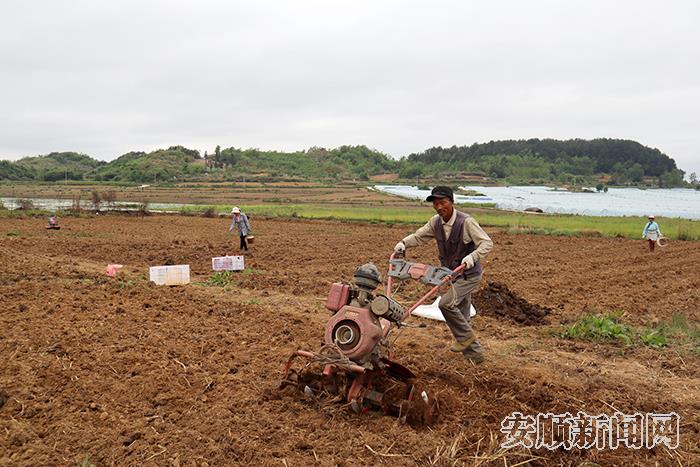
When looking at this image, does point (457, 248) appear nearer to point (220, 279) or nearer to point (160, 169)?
point (220, 279)

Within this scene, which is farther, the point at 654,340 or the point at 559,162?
the point at 559,162

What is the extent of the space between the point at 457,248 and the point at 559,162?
125 m

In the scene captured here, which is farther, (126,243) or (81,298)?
(126,243)

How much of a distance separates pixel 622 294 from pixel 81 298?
976 cm

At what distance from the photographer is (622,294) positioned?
36.1 feet

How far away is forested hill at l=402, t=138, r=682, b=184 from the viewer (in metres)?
114

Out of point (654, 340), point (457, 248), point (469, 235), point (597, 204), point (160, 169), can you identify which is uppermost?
point (160, 169)

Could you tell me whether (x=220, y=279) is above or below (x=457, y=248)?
below

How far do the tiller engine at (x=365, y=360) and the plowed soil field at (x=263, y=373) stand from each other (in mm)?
132

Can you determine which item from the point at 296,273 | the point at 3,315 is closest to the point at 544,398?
the point at 3,315

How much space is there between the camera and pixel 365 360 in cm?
Answer: 428

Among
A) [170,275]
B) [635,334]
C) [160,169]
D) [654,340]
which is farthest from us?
[160,169]

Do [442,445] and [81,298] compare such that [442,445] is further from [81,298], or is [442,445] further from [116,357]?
[81,298]

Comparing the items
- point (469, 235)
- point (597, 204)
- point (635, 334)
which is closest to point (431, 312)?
point (635, 334)
